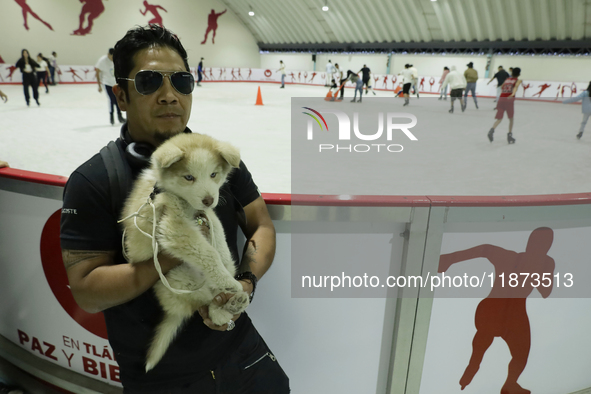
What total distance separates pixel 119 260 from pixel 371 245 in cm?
104

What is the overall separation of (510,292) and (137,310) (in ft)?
5.52

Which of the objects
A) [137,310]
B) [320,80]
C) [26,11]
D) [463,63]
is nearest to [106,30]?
[26,11]

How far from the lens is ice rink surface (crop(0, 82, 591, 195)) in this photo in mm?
4957

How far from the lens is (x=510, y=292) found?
175 centimetres

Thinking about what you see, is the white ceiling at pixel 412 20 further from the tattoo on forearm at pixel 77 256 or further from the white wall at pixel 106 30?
the tattoo on forearm at pixel 77 256

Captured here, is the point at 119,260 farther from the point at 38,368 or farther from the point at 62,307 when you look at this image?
the point at 38,368

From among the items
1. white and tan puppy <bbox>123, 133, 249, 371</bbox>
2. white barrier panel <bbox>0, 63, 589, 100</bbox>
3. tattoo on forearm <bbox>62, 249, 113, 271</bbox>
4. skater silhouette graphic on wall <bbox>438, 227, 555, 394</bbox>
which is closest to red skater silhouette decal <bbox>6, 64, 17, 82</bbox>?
white barrier panel <bbox>0, 63, 589, 100</bbox>

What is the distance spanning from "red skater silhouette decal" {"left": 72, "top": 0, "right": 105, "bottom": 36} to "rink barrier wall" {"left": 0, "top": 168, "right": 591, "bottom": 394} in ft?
90.1

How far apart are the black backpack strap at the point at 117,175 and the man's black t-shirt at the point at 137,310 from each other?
0.05ft

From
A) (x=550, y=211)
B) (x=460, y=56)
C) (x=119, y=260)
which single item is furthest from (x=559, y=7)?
(x=119, y=260)

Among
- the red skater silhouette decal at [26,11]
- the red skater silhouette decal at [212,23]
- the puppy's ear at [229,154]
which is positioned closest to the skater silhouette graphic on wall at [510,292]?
the puppy's ear at [229,154]

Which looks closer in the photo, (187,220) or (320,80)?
(187,220)

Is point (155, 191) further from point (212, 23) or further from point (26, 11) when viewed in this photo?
point (212, 23)

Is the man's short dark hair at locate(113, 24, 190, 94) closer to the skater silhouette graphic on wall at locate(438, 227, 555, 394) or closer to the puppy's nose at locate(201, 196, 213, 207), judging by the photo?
the puppy's nose at locate(201, 196, 213, 207)
